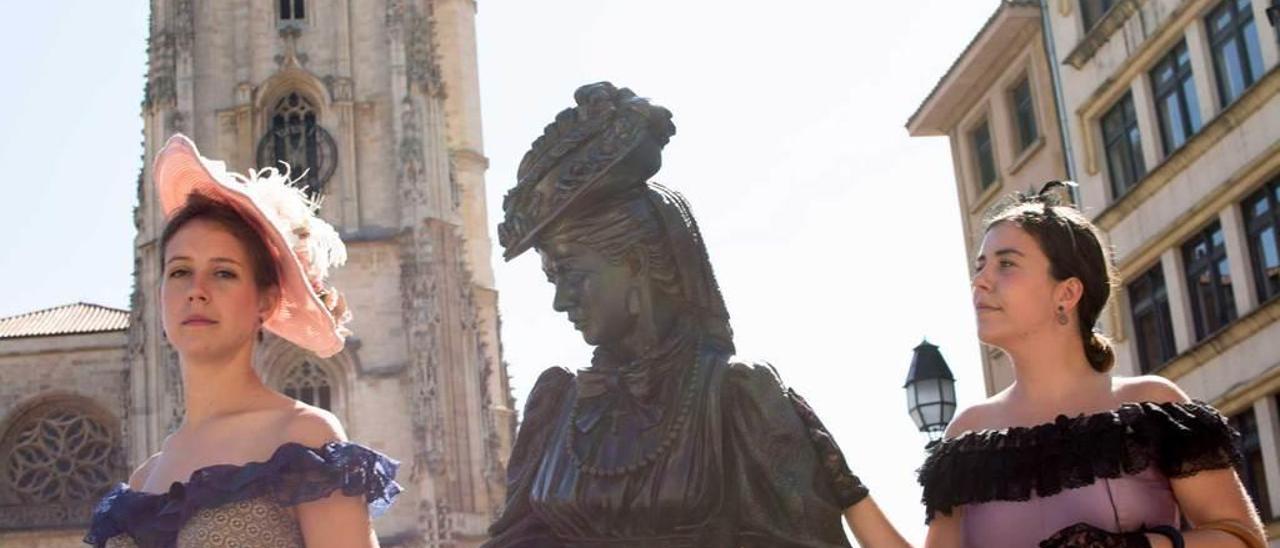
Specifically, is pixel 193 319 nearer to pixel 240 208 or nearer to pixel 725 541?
pixel 240 208

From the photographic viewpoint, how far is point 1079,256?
4500 millimetres

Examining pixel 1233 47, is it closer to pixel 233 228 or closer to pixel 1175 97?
pixel 1175 97

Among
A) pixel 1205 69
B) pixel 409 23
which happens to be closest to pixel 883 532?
pixel 1205 69

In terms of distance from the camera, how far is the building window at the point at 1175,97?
77.2 ft

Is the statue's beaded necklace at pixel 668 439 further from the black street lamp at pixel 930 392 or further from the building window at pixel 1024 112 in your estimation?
the building window at pixel 1024 112

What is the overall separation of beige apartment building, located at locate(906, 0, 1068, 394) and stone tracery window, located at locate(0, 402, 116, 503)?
83.5 ft

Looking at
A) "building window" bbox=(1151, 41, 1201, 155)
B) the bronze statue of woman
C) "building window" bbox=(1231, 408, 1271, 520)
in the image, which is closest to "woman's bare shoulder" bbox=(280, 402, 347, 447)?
the bronze statue of woman

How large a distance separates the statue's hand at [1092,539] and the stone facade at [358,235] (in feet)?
132

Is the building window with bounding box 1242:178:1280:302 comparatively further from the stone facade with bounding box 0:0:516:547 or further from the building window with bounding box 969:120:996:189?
the stone facade with bounding box 0:0:516:547

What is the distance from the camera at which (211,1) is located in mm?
48812

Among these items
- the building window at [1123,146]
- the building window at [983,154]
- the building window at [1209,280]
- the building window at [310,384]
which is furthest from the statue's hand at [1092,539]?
the building window at [310,384]

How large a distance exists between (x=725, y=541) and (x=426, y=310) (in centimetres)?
4189

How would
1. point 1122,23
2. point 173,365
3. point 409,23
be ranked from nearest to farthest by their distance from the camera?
point 1122,23
point 173,365
point 409,23

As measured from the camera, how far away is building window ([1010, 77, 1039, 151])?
2853 cm
